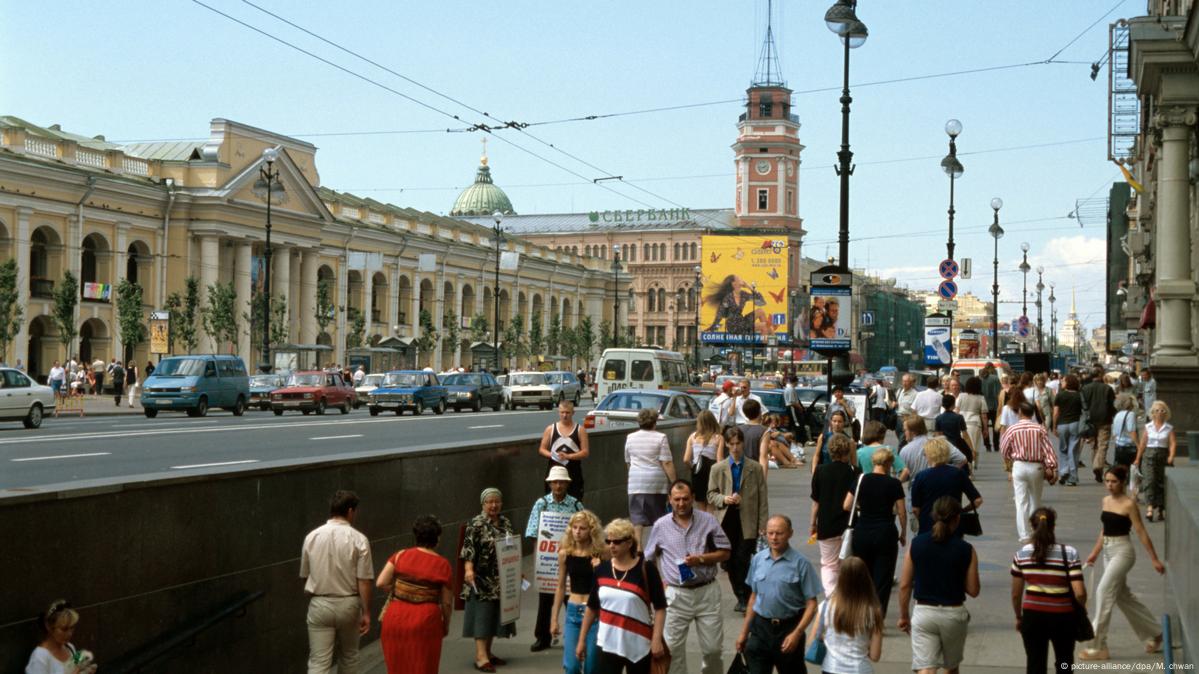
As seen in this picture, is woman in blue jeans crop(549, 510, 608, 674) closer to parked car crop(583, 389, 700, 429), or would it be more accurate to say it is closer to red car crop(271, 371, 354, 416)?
parked car crop(583, 389, 700, 429)

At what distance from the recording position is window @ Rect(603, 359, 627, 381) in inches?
2040

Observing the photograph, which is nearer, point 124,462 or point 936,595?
point 936,595

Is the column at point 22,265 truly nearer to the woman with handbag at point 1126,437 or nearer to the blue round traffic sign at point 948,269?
the blue round traffic sign at point 948,269

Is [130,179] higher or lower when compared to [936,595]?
higher

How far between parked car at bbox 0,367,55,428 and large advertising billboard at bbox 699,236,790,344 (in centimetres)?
4981

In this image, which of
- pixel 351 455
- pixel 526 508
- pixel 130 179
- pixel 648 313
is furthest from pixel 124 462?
pixel 648 313

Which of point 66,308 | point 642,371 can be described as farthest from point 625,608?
point 66,308

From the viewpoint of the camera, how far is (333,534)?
9719 millimetres

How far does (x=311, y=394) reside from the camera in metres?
46.2

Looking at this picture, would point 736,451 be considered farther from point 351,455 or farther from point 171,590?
point 171,590

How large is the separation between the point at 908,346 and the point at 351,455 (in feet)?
548

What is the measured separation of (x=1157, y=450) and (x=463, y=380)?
3852 centimetres

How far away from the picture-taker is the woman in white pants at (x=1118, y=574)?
1078cm

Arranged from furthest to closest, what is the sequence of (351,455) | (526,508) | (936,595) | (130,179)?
(130,179), (526,508), (351,455), (936,595)
